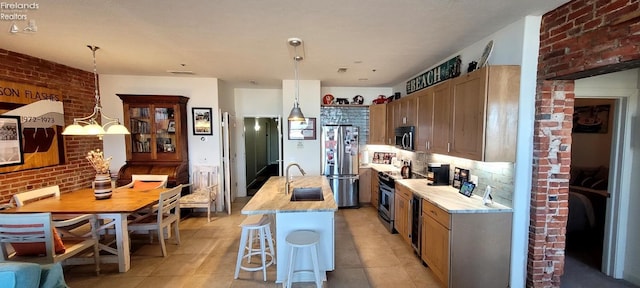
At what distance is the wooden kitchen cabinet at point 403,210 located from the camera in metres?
3.24

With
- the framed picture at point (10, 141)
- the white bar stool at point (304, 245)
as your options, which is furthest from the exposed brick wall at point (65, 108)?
the white bar stool at point (304, 245)

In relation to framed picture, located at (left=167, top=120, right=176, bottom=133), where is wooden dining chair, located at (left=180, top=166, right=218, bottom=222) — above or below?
below

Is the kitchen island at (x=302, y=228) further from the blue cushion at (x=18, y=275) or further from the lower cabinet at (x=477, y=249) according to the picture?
the blue cushion at (x=18, y=275)

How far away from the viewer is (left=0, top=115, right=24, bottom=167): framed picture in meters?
3.04

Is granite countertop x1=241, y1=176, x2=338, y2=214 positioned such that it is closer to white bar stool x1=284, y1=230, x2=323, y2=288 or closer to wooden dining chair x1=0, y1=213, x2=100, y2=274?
white bar stool x1=284, y1=230, x2=323, y2=288

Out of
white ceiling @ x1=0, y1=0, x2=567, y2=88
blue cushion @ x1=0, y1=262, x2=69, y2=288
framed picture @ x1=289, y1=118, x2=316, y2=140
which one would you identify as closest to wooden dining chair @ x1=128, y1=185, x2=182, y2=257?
blue cushion @ x1=0, y1=262, x2=69, y2=288

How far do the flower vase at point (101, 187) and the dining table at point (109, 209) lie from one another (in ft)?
0.20

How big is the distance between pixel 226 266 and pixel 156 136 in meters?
2.84

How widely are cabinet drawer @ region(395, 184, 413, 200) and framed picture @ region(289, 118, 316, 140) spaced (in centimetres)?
204

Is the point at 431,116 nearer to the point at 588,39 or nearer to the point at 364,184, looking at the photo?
the point at 588,39

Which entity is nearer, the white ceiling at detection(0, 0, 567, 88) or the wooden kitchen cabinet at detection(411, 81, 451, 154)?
the white ceiling at detection(0, 0, 567, 88)

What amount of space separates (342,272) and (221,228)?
226 centimetres

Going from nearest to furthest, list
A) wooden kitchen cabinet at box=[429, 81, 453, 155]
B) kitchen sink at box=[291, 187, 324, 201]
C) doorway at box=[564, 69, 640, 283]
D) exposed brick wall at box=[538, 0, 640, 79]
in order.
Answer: exposed brick wall at box=[538, 0, 640, 79] → doorway at box=[564, 69, 640, 283] → wooden kitchen cabinet at box=[429, 81, 453, 155] → kitchen sink at box=[291, 187, 324, 201]

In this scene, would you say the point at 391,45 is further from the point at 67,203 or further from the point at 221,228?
the point at 67,203
